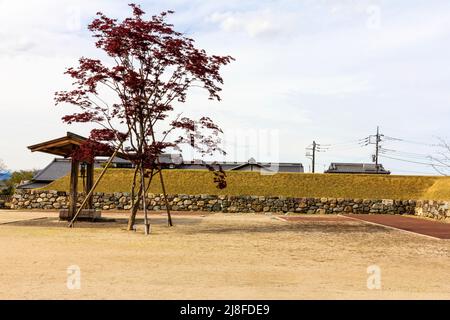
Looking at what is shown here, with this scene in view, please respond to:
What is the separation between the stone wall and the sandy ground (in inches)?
692

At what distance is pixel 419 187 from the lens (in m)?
38.7

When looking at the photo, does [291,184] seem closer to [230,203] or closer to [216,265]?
[230,203]

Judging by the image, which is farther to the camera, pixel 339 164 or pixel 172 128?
pixel 339 164

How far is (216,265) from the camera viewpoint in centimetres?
1082

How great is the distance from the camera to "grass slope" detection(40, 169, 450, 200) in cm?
3750

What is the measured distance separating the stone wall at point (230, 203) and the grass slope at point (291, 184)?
3.45 feet

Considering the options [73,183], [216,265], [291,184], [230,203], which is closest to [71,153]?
[73,183]

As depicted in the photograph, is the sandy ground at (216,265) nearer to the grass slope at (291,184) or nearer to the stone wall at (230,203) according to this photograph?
the stone wall at (230,203)

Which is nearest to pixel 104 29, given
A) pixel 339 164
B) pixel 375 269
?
pixel 375 269

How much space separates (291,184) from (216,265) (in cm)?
2802

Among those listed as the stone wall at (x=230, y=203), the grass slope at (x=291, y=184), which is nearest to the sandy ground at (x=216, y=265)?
the stone wall at (x=230, y=203)

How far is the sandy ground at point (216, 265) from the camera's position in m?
8.12

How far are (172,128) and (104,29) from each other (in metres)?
4.17
